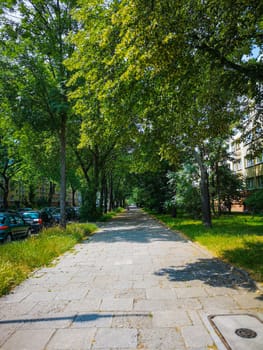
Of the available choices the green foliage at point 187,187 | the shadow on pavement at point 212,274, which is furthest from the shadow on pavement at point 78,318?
the green foliage at point 187,187

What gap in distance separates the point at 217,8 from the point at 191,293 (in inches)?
210

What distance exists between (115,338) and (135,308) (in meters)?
1.03

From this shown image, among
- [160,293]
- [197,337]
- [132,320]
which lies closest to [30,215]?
[160,293]

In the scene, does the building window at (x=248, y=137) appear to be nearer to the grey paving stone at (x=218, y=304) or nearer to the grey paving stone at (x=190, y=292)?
the grey paving stone at (x=190, y=292)

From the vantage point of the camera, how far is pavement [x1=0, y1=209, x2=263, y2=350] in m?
3.44

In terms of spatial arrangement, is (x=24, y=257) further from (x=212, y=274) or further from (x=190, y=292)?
(x=212, y=274)

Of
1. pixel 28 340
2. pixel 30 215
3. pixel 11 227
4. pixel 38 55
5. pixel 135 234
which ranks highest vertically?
pixel 38 55

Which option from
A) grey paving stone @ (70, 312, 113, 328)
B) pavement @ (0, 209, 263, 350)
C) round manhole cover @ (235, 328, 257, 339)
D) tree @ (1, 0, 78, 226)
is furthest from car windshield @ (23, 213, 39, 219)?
round manhole cover @ (235, 328, 257, 339)

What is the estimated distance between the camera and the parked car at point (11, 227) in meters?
12.5

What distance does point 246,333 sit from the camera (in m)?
3.52

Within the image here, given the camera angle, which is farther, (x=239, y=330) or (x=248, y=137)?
(x=248, y=137)

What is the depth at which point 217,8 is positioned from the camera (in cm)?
552

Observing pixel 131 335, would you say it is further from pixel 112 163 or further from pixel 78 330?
pixel 112 163

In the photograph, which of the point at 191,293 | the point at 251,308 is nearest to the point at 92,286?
the point at 191,293
